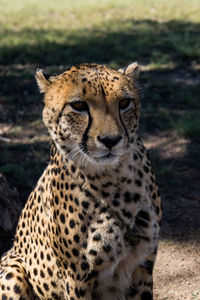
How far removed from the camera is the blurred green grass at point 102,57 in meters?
4.91

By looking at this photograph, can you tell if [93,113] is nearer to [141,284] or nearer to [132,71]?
[132,71]

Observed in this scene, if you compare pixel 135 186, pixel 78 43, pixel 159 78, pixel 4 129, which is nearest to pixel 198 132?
pixel 159 78

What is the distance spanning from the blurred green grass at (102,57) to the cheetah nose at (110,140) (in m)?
2.19

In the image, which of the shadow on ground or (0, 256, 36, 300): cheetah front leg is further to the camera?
the shadow on ground

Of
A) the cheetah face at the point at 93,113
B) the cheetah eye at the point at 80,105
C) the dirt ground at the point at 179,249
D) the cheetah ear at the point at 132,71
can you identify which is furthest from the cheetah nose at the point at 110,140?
the dirt ground at the point at 179,249

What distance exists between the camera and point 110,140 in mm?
2145

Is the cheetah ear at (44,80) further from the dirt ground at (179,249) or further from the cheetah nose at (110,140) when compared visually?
the dirt ground at (179,249)

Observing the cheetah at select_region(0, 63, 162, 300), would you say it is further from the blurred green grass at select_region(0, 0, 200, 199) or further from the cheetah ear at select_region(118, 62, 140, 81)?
the blurred green grass at select_region(0, 0, 200, 199)

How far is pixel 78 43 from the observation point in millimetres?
7895

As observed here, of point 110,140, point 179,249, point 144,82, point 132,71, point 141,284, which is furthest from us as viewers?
point 144,82

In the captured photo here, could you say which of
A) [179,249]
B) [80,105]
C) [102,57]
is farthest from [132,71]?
[102,57]

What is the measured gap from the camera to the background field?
3.74 meters

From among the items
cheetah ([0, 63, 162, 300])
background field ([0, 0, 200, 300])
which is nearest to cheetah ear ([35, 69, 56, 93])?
cheetah ([0, 63, 162, 300])

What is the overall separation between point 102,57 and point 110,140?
203 inches
